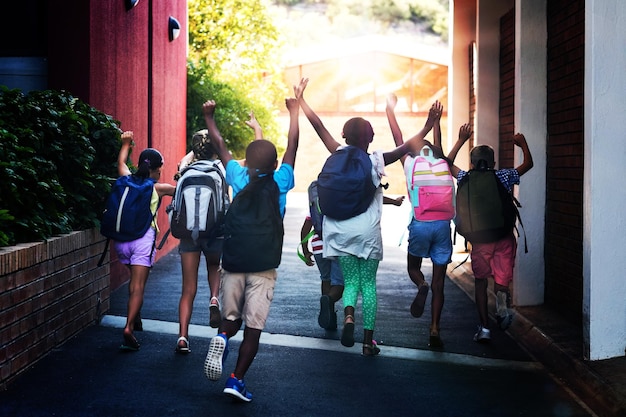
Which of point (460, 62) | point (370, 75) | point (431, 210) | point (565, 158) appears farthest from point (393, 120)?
point (370, 75)

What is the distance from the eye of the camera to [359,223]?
7.28m

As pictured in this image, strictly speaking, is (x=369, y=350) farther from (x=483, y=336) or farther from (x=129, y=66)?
(x=129, y=66)

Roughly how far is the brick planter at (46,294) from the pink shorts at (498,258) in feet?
11.3

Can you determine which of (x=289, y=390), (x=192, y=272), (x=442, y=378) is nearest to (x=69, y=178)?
(x=192, y=272)

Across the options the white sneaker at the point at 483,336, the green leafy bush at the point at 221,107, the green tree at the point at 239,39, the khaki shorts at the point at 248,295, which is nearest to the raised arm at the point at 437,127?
the white sneaker at the point at 483,336

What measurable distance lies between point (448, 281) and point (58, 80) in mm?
5584

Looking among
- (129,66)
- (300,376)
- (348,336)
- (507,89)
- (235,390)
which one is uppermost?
(129,66)

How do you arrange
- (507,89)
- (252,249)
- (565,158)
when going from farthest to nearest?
(507,89)
(565,158)
(252,249)

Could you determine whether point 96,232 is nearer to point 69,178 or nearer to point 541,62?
point 69,178

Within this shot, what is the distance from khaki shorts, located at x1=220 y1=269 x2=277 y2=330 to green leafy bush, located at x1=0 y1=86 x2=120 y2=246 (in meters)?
1.58

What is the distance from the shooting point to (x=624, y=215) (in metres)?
6.90

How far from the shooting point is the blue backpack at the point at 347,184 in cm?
715

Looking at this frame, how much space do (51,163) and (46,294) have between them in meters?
1.10

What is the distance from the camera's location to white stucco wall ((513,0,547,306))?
9820mm
